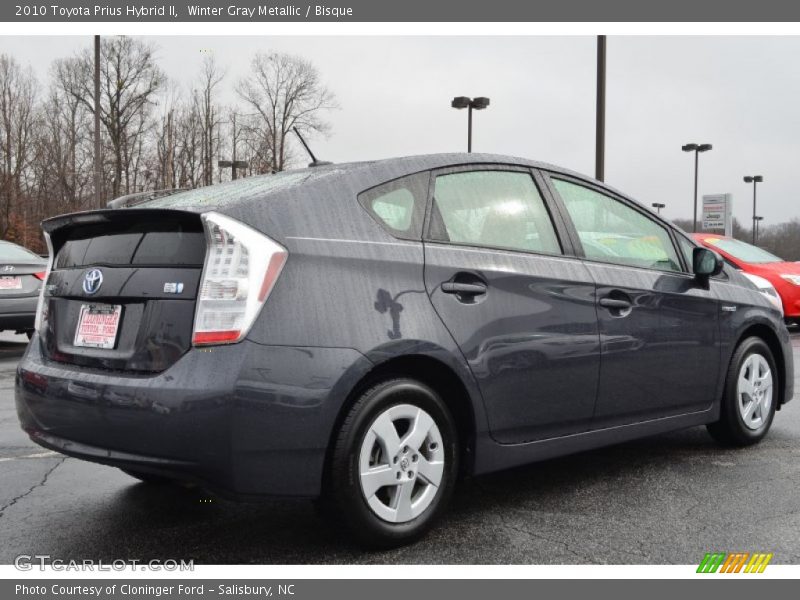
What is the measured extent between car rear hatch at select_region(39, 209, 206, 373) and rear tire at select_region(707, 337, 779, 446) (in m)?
3.21

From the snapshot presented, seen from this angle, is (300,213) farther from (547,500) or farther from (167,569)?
(547,500)

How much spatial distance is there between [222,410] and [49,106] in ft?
142

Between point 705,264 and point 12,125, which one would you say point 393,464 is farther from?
point 12,125

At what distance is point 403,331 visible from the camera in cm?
309

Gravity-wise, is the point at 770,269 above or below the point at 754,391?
above

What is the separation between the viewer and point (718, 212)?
32.1 meters

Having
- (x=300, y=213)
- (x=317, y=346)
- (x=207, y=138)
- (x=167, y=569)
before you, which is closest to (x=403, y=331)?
(x=317, y=346)

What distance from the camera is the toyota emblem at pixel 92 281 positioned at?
318 centimetres

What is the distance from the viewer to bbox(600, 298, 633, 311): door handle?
156 inches

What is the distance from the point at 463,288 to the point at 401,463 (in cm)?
72

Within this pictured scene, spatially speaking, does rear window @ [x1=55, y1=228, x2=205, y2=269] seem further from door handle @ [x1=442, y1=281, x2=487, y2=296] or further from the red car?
the red car

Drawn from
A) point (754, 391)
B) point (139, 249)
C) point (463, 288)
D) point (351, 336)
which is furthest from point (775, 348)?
point (139, 249)

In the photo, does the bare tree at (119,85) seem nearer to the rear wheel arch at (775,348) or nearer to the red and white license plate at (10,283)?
the red and white license plate at (10,283)

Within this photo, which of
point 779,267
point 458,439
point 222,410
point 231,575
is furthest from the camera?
point 779,267
